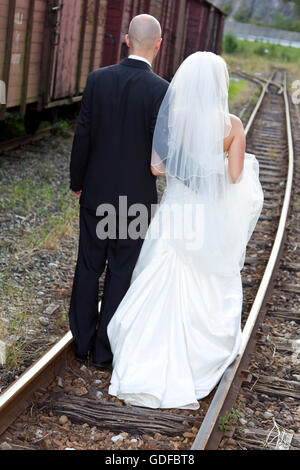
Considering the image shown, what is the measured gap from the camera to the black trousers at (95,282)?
4.36 metres

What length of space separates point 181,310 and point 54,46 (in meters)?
7.22

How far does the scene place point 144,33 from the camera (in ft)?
13.1

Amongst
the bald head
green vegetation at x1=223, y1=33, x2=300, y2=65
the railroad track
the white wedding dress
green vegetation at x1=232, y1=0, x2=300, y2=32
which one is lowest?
green vegetation at x1=223, y1=33, x2=300, y2=65

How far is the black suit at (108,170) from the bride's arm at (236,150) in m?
0.46

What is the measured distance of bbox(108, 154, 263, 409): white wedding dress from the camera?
407 cm

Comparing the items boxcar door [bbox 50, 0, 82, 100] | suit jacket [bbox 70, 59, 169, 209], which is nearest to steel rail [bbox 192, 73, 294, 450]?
suit jacket [bbox 70, 59, 169, 209]

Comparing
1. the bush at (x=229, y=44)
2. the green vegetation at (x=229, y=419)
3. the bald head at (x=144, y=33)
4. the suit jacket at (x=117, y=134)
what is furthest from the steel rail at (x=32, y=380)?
the bush at (x=229, y=44)

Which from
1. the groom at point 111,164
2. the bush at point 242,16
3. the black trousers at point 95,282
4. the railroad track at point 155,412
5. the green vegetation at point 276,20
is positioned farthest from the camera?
the bush at point 242,16

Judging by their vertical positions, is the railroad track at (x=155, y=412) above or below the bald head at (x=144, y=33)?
below

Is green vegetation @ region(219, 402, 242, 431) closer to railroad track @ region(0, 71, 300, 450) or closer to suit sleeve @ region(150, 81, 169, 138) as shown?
railroad track @ region(0, 71, 300, 450)

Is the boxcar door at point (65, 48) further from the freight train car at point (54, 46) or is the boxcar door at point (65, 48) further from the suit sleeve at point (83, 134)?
the suit sleeve at point (83, 134)

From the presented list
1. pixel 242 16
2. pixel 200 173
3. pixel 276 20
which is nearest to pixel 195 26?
pixel 200 173

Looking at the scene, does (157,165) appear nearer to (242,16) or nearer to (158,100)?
(158,100)
